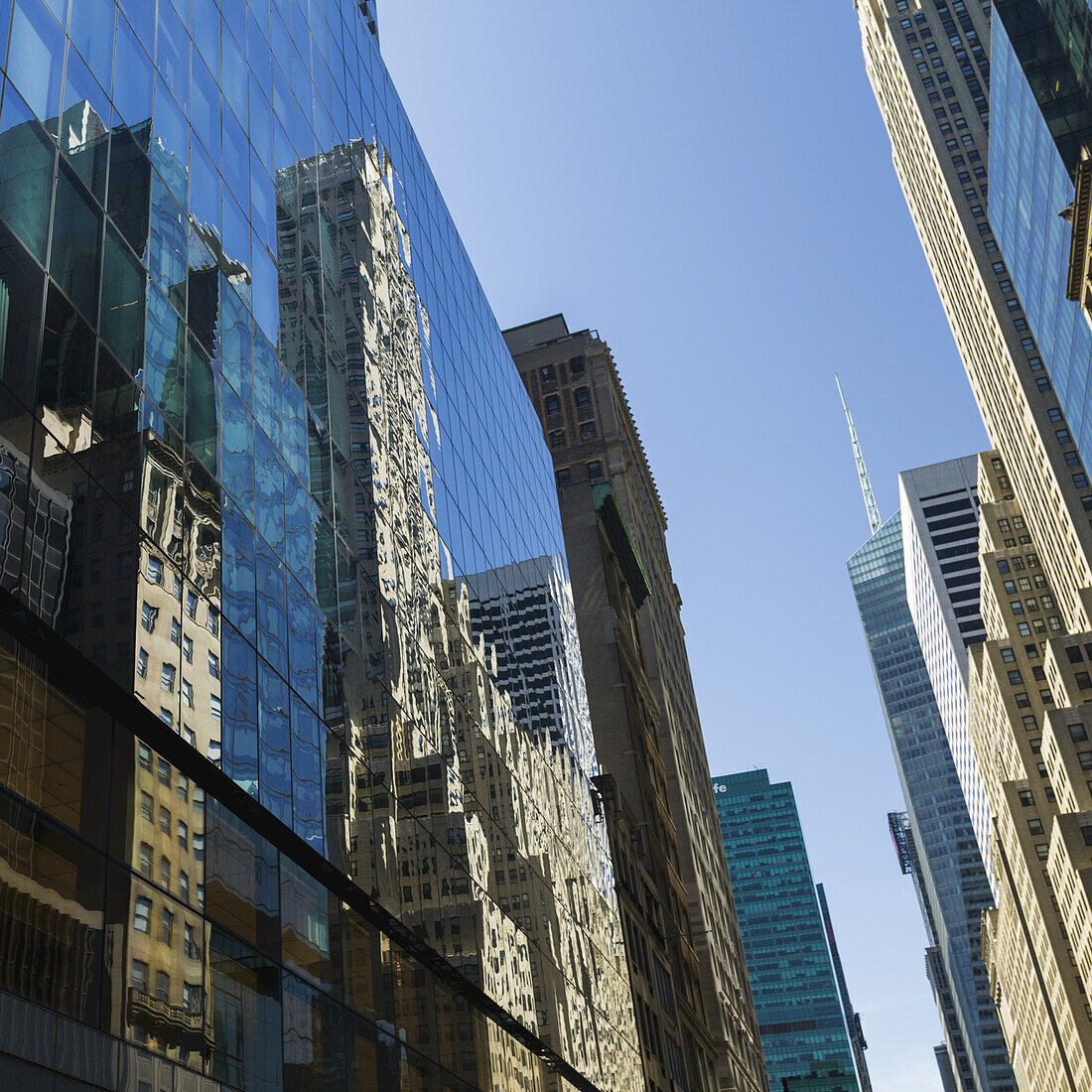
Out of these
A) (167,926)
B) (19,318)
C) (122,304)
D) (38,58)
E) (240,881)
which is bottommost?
(167,926)

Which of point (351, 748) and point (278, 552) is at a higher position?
point (278, 552)

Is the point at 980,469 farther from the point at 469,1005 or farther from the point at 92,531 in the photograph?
the point at 92,531

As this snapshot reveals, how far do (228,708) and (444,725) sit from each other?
14178mm

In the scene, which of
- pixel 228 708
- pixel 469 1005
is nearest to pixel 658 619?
pixel 469 1005

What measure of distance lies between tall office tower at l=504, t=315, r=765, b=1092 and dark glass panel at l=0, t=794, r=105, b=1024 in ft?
151

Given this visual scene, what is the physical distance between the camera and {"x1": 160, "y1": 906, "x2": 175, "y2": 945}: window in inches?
682

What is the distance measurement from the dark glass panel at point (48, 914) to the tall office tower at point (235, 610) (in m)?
0.05

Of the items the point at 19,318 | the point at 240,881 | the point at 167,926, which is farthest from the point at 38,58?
the point at 240,881

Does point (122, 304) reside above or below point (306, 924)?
above

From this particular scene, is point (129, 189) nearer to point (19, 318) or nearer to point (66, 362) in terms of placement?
point (66, 362)

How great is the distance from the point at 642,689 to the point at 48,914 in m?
86.1

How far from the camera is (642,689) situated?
99.6 meters

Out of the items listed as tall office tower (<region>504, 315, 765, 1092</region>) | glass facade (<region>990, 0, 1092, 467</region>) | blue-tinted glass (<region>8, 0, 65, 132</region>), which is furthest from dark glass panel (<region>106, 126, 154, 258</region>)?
glass facade (<region>990, 0, 1092, 467</region>)

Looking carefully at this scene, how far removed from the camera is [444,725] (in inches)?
1373
